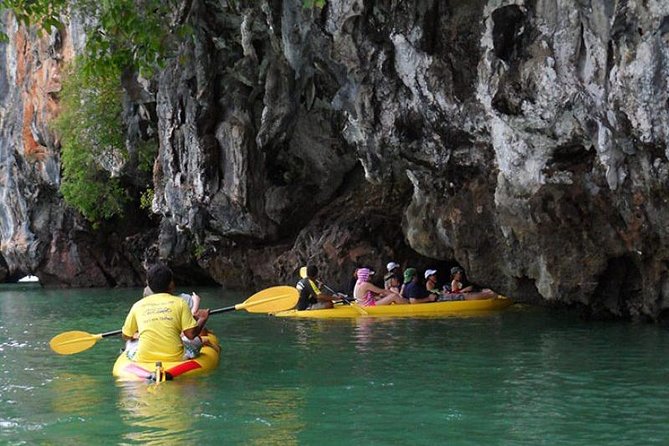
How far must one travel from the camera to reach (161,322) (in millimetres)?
8812

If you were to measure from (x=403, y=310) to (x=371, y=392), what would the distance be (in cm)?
853

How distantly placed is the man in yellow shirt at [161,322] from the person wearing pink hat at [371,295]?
27.2ft

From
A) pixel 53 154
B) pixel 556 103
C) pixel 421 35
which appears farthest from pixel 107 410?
pixel 53 154

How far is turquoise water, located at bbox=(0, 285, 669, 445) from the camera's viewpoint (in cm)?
659

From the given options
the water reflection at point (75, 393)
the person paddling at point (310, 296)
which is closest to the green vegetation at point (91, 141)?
the person paddling at point (310, 296)

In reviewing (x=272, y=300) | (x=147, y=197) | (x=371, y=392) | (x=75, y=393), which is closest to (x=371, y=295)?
(x=272, y=300)

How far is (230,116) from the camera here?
2175cm

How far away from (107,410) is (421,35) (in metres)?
8.37

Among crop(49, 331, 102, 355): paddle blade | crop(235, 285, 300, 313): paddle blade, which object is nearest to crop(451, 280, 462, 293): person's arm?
crop(235, 285, 300, 313): paddle blade

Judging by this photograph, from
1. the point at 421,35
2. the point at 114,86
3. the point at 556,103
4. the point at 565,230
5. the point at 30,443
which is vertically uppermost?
the point at 114,86

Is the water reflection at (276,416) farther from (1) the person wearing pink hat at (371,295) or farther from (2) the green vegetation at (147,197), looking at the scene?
(2) the green vegetation at (147,197)

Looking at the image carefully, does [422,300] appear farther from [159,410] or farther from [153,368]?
[159,410]

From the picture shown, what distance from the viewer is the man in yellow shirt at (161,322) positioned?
8.75 m

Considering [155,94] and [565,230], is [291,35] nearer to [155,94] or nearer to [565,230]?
[565,230]
